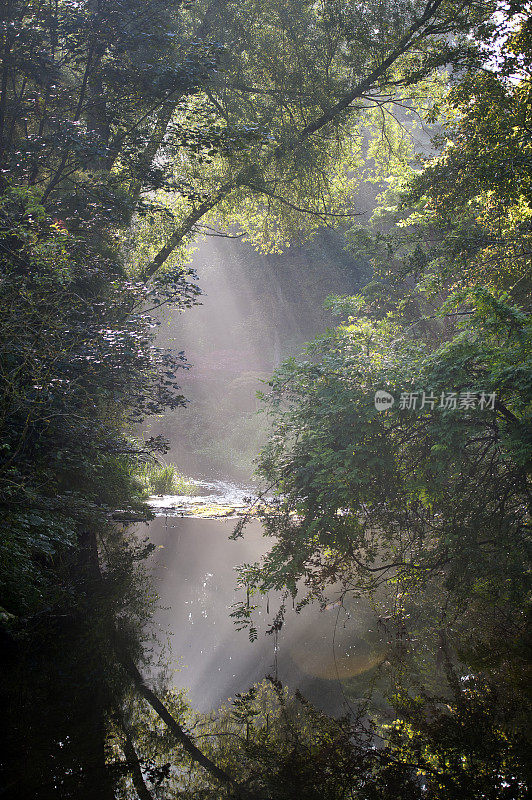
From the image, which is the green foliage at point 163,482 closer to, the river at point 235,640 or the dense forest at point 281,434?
the dense forest at point 281,434

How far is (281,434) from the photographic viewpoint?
20.2ft

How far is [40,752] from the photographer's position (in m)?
2.97

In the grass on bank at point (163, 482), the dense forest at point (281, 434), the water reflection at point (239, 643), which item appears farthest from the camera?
the grass on bank at point (163, 482)

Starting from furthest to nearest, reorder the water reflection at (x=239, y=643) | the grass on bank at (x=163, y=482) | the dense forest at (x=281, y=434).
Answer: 1. the grass on bank at (x=163, y=482)
2. the water reflection at (x=239, y=643)
3. the dense forest at (x=281, y=434)

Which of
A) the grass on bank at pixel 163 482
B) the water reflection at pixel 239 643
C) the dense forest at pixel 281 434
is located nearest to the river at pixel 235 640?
the water reflection at pixel 239 643

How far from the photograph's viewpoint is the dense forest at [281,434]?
3324mm

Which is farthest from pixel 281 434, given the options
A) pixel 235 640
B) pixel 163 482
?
pixel 163 482

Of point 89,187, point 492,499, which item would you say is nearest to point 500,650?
point 492,499

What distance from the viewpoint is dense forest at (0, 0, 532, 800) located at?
10.9 ft

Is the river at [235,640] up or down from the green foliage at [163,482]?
down

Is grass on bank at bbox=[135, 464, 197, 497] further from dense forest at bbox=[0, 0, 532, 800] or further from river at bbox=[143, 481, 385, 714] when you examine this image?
river at bbox=[143, 481, 385, 714]

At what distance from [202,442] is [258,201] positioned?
12.7 metres

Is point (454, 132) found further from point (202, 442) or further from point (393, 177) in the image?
point (202, 442)

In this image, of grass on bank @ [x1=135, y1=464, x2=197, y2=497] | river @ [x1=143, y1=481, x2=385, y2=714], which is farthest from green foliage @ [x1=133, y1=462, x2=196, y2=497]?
river @ [x1=143, y1=481, x2=385, y2=714]
